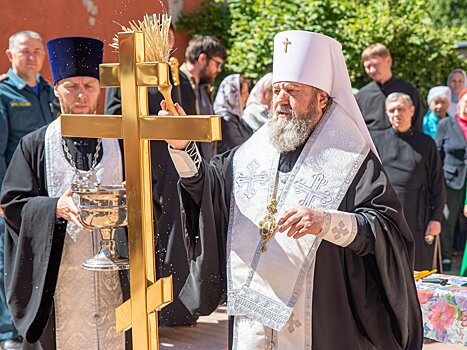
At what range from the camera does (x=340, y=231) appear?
293cm

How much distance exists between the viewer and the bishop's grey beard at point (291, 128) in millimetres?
3219

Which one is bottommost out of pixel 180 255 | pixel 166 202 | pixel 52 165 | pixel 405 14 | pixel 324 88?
pixel 180 255

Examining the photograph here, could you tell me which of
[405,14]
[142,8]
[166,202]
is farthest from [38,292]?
[405,14]

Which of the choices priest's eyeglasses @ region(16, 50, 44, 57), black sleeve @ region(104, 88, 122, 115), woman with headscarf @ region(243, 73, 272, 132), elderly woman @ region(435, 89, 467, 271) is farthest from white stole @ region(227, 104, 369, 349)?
elderly woman @ region(435, 89, 467, 271)

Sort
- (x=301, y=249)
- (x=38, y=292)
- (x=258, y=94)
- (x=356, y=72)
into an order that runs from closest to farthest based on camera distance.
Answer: (x=301, y=249) < (x=38, y=292) < (x=258, y=94) < (x=356, y=72)

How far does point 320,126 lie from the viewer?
3.28 m

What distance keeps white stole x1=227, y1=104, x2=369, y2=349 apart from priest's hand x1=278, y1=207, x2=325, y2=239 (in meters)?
0.34

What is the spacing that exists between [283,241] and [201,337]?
3.06 metres

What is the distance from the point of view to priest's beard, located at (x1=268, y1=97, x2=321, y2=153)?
10.6 ft

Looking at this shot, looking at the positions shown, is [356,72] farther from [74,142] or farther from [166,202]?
[74,142]

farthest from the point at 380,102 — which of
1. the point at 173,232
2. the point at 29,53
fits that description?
the point at 29,53

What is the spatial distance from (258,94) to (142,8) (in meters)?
5.90

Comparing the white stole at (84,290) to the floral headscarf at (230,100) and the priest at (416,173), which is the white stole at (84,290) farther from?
the floral headscarf at (230,100)

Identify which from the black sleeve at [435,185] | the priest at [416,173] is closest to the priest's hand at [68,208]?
the priest at [416,173]
